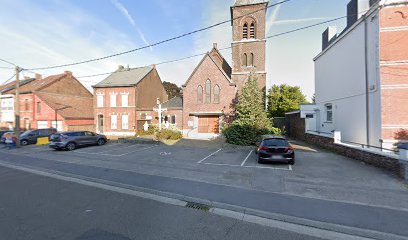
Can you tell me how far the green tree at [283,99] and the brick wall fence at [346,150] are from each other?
34.9 ft

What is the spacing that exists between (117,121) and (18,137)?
1043cm

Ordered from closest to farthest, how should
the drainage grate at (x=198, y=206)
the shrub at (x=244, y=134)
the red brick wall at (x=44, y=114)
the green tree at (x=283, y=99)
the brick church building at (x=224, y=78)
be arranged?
the drainage grate at (x=198, y=206) → the shrub at (x=244, y=134) → the brick church building at (x=224, y=78) → the red brick wall at (x=44, y=114) → the green tree at (x=283, y=99)

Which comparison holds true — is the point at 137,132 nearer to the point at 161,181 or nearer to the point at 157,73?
the point at 157,73

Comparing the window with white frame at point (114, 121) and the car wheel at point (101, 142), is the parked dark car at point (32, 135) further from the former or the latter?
the car wheel at point (101, 142)

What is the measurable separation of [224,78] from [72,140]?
1564 cm

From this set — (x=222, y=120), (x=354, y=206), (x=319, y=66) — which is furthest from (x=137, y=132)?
(x=354, y=206)

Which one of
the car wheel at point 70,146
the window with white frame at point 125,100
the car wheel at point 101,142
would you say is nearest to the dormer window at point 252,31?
the window with white frame at point 125,100

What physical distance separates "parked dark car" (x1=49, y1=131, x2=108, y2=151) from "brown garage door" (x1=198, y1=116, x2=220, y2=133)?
10.6 metres

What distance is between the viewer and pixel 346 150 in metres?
11.5

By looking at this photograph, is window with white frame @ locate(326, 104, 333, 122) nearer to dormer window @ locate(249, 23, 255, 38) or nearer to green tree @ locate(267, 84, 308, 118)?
dormer window @ locate(249, 23, 255, 38)

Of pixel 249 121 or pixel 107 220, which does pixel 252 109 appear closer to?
pixel 249 121

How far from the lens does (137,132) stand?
25766 mm

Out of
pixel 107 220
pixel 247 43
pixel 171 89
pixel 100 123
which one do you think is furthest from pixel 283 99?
pixel 107 220

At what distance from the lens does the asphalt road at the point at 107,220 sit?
3.94m
